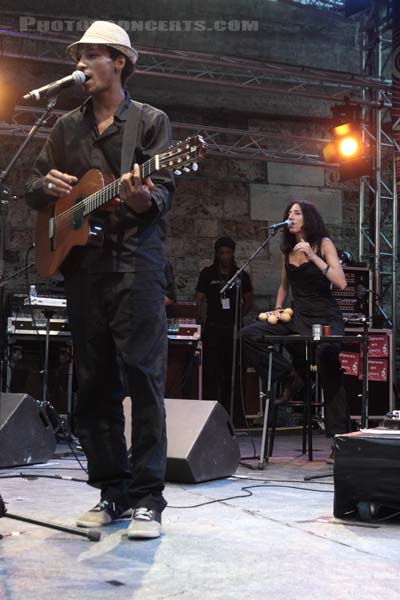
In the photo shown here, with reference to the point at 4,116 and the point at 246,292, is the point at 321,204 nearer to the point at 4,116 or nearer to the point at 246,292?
the point at 246,292

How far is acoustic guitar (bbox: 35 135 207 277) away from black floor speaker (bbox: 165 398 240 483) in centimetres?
139

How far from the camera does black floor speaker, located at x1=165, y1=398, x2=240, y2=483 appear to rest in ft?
13.6

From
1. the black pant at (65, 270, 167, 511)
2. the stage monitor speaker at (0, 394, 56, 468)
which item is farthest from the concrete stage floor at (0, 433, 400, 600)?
the stage monitor speaker at (0, 394, 56, 468)

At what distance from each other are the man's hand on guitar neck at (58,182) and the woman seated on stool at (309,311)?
2416mm

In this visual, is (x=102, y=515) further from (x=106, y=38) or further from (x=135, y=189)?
(x=106, y=38)

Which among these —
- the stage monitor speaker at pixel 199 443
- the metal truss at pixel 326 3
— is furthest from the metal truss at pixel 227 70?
the stage monitor speaker at pixel 199 443

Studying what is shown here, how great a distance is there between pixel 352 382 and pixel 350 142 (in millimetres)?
2839

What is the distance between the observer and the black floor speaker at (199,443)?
4148mm

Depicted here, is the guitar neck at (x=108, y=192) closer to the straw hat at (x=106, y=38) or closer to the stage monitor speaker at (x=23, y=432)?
the straw hat at (x=106, y=38)

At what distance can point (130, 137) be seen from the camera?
9.59ft

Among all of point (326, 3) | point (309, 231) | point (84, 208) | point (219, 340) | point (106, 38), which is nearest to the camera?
point (84, 208)

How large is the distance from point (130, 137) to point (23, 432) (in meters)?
2.61

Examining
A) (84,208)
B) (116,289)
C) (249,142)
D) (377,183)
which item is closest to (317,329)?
(116,289)

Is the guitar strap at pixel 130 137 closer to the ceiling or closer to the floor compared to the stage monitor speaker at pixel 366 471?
closer to the ceiling
